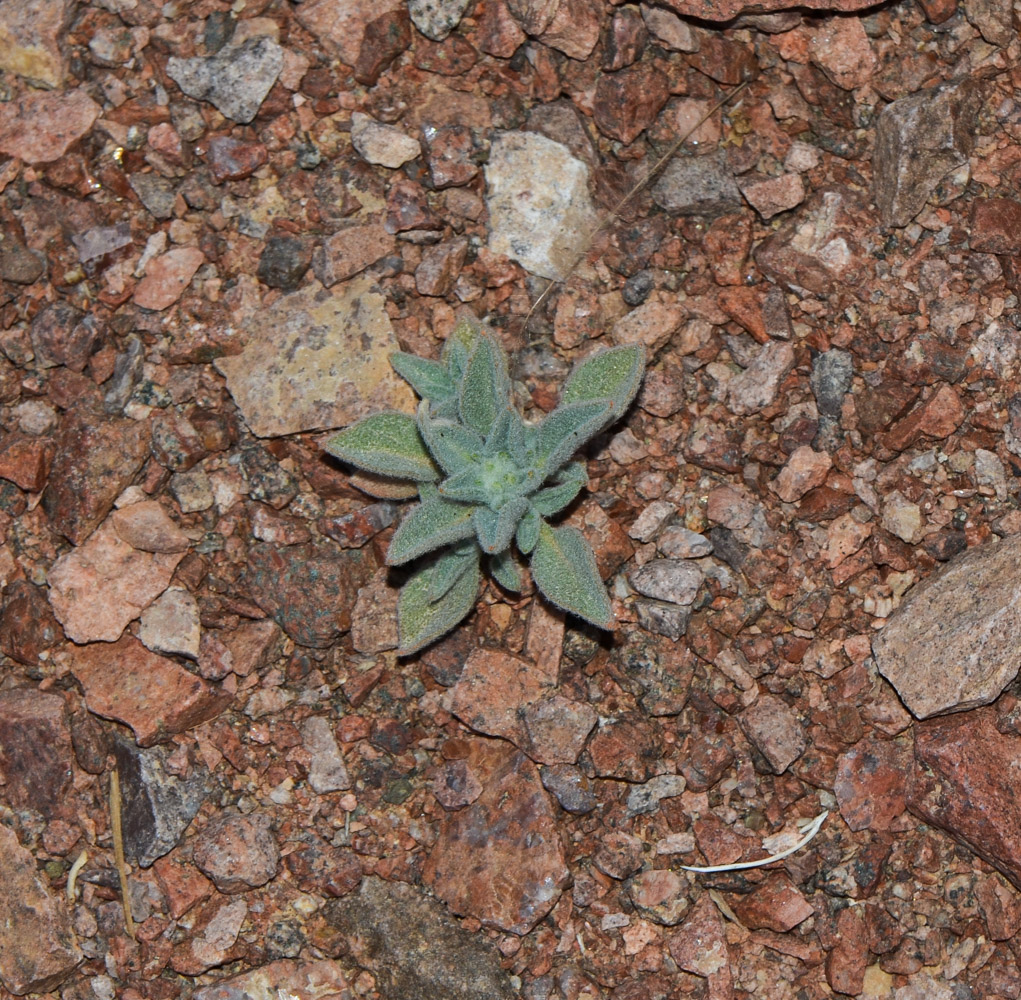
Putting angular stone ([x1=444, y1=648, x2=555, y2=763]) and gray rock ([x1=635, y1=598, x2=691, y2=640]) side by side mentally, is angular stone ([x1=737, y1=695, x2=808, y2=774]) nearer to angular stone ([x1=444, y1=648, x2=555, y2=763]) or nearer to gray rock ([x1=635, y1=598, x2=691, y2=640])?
gray rock ([x1=635, y1=598, x2=691, y2=640])

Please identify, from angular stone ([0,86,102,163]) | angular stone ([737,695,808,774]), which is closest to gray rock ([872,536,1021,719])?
angular stone ([737,695,808,774])

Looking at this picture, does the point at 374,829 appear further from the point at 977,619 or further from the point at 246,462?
the point at 977,619

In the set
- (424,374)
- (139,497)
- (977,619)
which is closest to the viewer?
(977,619)

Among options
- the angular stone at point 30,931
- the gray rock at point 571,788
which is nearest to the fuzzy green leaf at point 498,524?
the gray rock at point 571,788

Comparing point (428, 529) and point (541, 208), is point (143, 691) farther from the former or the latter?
point (541, 208)

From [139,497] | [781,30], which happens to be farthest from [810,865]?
[781,30]

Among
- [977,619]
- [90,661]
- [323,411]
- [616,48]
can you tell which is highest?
[616,48]

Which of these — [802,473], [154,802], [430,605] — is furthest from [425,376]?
[154,802]
